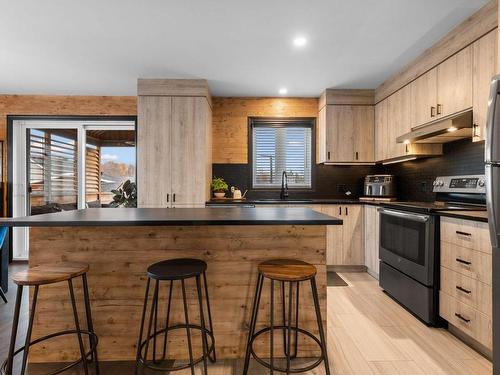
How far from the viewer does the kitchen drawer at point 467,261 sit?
187 centimetres

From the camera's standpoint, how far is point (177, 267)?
1.61 metres

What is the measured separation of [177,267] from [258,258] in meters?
0.57

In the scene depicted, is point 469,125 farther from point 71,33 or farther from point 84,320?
point 71,33

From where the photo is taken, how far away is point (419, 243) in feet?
8.07

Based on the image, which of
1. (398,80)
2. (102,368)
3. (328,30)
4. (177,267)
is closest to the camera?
(177,267)

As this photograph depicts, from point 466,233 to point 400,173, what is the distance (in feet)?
7.02

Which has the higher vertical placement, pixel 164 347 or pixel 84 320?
pixel 84 320

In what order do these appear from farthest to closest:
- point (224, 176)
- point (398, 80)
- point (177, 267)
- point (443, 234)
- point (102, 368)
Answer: point (224, 176), point (398, 80), point (443, 234), point (102, 368), point (177, 267)

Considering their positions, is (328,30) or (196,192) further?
(196,192)

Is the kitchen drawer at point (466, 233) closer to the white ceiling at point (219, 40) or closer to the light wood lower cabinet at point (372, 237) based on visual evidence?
the light wood lower cabinet at point (372, 237)

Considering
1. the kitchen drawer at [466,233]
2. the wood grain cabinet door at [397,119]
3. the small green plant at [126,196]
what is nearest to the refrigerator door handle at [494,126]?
the kitchen drawer at [466,233]

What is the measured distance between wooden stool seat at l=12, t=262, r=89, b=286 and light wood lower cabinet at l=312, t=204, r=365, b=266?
297cm

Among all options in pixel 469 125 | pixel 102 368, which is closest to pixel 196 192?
pixel 102 368

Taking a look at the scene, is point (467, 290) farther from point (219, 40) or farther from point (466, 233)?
point (219, 40)
